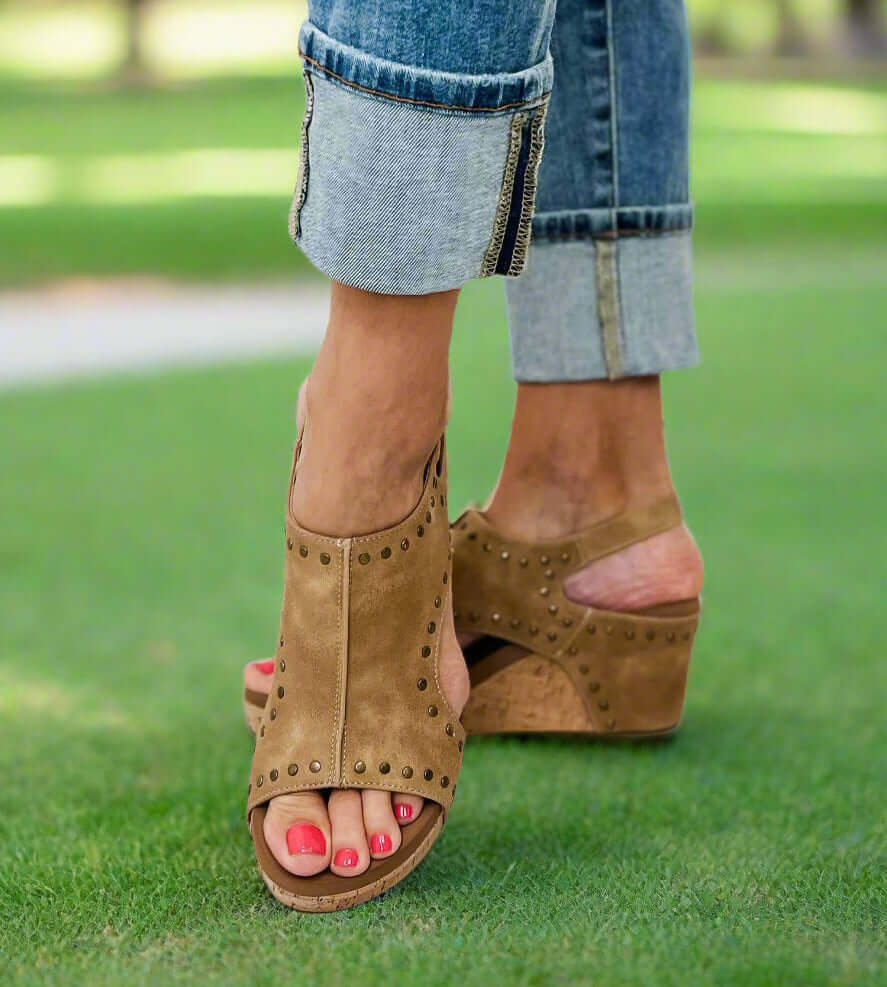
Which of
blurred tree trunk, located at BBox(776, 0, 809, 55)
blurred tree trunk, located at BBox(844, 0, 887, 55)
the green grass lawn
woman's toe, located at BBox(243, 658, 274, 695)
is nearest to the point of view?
the green grass lawn

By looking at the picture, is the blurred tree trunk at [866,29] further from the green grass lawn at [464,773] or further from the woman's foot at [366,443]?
the woman's foot at [366,443]

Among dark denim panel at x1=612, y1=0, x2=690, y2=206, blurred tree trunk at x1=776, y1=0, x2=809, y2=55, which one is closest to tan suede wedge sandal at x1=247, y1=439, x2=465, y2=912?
dark denim panel at x1=612, y1=0, x2=690, y2=206

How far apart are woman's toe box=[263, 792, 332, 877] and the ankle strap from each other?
390 mm

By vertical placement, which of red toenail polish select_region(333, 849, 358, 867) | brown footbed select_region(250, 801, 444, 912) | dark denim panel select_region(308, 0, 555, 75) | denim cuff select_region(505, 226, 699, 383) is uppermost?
dark denim panel select_region(308, 0, 555, 75)

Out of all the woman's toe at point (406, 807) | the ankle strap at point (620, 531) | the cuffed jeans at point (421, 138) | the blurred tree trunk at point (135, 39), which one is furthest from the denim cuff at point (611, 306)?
the blurred tree trunk at point (135, 39)

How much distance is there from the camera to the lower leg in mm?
1235

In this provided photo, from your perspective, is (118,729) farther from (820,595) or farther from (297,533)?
(820,595)

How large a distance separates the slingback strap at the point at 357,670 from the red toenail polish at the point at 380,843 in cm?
4

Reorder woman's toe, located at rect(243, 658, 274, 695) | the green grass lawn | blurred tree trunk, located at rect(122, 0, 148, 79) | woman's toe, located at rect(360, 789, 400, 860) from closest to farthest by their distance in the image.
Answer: the green grass lawn, woman's toe, located at rect(360, 789, 400, 860), woman's toe, located at rect(243, 658, 274, 695), blurred tree trunk, located at rect(122, 0, 148, 79)

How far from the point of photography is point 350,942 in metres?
0.83

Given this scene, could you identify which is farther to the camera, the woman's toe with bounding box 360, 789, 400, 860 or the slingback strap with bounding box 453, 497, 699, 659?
the slingback strap with bounding box 453, 497, 699, 659

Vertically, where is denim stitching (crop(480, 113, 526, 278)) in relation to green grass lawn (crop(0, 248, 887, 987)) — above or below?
above

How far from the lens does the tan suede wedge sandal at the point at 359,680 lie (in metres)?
0.94

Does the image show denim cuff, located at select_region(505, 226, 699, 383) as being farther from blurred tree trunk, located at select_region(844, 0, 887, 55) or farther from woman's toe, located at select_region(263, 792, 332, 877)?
blurred tree trunk, located at select_region(844, 0, 887, 55)
